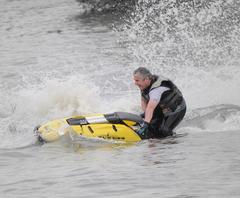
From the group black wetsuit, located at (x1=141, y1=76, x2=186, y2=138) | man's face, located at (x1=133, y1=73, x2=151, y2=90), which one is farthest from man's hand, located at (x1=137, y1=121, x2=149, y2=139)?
man's face, located at (x1=133, y1=73, x2=151, y2=90)

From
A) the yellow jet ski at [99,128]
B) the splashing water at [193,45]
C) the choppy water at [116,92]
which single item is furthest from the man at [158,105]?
the splashing water at [193,45]

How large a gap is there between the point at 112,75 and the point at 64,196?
40.8ft

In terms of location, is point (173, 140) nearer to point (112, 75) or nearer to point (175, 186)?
point (175, 186)

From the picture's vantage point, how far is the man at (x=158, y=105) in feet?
35.6

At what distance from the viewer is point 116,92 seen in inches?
663

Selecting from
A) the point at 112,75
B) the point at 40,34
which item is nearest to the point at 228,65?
the point at 112,75

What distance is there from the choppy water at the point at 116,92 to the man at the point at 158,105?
0.32m

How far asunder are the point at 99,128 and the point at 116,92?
236 inches

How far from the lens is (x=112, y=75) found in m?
19.3

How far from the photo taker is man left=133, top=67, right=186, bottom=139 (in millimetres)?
10859

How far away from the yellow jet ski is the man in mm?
221

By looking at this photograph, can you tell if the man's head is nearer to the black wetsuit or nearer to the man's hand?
the black wetsuit

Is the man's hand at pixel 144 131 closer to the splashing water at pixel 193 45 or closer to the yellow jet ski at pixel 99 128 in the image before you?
the yellow jet ski at pixel 99 128


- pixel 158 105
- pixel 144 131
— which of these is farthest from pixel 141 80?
pixel 144 131
